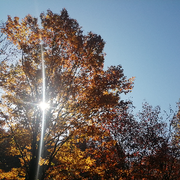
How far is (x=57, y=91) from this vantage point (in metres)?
6.50

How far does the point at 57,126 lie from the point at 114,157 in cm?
626

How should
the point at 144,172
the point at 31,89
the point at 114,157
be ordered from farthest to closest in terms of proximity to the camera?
the point at 114,157, the point at 144,172, the point at 31,89

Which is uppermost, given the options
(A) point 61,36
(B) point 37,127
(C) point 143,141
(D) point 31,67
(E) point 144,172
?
(A) point 61,36

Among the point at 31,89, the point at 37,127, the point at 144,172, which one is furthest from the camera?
the point at 144,172

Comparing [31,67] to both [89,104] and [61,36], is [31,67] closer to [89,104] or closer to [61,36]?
[61,36]

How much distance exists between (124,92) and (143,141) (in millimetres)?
5967

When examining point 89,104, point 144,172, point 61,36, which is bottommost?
point 144,172

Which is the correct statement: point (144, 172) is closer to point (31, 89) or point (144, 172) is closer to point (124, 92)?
point (124, 92)

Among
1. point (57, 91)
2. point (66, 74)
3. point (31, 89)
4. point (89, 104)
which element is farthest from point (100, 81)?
point (31, 89)

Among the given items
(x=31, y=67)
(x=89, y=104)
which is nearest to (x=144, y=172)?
(x=89, y=104)

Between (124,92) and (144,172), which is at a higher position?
(124,92)

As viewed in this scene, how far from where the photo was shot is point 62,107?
261 inches

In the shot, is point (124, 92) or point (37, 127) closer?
point (37, 127)

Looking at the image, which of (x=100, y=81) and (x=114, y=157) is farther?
(x=114, y=157)
